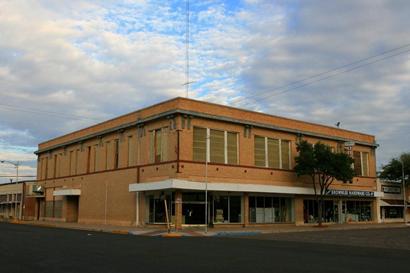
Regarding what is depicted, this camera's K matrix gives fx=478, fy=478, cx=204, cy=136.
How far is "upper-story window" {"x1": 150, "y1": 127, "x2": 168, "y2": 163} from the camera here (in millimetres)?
42344

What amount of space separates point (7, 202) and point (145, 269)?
237 feet

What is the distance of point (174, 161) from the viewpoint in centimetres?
4009

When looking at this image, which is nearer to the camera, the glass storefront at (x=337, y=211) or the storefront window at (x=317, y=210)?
the storefront window at (x=317, y=210)

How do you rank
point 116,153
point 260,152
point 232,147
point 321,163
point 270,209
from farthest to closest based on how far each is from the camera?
point 116,153 < point 270,209 < point 260,152 < point 321,163 < point 232,147

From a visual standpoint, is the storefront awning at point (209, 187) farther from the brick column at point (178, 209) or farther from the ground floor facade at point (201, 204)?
the brick column at point (178, 209)

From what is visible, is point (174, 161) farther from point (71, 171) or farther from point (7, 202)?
point (7, 202)

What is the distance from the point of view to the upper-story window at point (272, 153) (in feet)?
154

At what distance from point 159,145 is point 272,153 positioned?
12043mm

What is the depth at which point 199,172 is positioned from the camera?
40.9 m

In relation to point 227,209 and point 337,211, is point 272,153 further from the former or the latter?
point 337,211

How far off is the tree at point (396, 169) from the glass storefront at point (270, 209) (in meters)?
24.5

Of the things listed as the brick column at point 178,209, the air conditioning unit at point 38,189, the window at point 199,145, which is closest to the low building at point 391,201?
the window at point 199,145

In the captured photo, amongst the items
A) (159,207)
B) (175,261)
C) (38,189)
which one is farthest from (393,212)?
(175,261)

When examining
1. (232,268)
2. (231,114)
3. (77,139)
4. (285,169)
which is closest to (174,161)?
(231,114)
